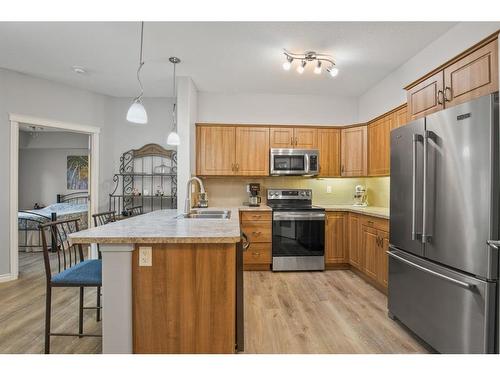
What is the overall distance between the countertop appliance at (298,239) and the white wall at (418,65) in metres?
1.70

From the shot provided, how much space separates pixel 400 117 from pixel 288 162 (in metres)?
1.55

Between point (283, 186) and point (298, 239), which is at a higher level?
point (283, 186)

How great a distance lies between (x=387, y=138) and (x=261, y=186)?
1941 millimetres

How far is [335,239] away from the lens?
3.76 m

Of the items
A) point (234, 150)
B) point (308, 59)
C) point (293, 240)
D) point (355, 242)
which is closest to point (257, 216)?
point (293, 240)

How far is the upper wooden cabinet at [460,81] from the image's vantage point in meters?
1.64

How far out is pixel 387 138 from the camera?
3.25 metres

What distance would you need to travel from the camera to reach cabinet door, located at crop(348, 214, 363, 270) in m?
3.44

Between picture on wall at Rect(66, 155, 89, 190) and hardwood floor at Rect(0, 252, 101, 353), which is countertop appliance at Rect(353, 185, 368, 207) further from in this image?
picture on wall at Rect(66, 155, 89, 190)

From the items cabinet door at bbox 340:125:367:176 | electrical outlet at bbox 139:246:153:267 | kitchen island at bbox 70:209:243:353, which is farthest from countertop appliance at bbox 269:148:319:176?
electrical outlet at bbox 139:246:153:267

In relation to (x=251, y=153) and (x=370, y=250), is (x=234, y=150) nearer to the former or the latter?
(x=251, y=153)

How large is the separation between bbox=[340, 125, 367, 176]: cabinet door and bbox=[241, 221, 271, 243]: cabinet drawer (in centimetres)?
148

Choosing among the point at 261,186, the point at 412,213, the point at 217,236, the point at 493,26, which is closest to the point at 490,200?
the point at 412,213

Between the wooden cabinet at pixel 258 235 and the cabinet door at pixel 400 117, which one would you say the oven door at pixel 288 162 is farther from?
the cabinet door at pixel 400 117
